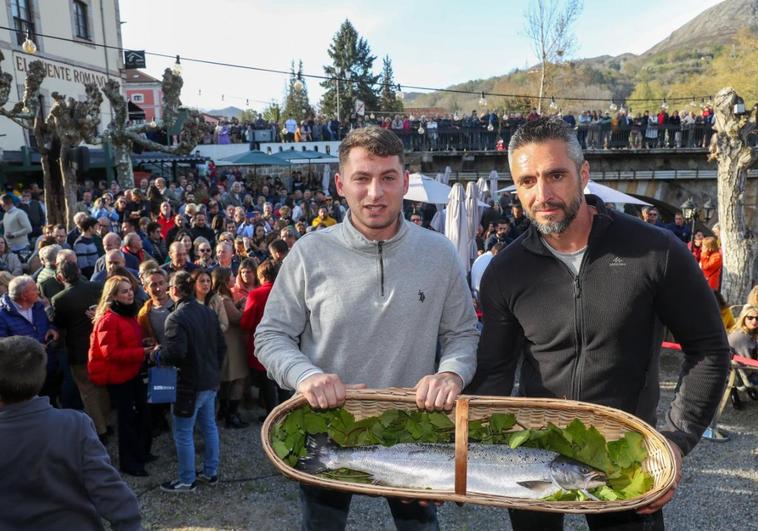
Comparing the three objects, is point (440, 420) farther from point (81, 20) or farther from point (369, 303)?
point (81, 20)

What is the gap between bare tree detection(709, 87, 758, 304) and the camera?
37.6ft

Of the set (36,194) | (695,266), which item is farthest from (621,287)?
(36,194)

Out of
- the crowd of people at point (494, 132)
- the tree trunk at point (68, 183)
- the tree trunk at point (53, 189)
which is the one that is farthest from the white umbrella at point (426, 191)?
the crowd of people at point (494, 132)

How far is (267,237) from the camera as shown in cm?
1023

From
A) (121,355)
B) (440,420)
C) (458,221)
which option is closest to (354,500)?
(121,355)

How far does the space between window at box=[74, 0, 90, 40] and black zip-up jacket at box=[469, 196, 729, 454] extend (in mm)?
25788

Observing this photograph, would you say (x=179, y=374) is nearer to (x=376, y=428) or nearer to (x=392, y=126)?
(x=376, y=428)

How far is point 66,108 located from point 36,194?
3.85 meters

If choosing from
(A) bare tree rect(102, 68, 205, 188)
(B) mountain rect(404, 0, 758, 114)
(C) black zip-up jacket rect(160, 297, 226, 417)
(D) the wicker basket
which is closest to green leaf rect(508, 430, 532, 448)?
(D) the wicker basket

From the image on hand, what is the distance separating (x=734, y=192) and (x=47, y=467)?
1304cm

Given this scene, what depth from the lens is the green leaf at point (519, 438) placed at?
2.15 m

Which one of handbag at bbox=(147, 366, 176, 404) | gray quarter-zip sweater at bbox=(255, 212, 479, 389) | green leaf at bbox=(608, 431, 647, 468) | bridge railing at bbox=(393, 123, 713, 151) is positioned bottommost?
handbag at bbox=(147, 366, 176, 404)

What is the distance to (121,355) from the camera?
5.10 metres

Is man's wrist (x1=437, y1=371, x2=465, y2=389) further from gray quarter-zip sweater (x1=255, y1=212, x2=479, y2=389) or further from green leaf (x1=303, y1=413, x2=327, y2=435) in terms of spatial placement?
green leaf (x1=303, y1=413, x2=327, y2=435)
